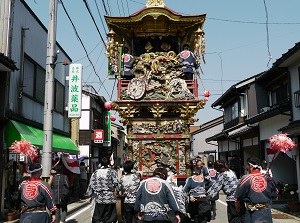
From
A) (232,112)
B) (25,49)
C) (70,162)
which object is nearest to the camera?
(25,49)

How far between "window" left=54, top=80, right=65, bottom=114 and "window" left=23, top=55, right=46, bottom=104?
6.66 feet

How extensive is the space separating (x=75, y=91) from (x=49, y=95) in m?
5.26

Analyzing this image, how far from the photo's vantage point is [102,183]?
818 centimetres

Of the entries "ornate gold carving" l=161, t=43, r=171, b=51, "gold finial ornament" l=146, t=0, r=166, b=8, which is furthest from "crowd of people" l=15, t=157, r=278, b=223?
"gold finial ornament" l=146, t=0, r=166, b=8

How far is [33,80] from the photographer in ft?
46.7

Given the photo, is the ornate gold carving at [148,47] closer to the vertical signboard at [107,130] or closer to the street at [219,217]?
the street at [219,217]

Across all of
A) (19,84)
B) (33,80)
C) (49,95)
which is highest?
(33,80)

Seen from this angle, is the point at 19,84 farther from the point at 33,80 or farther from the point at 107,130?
the point at 107,130

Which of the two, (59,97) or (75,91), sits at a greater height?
(59,97)

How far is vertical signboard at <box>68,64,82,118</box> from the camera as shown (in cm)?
1395

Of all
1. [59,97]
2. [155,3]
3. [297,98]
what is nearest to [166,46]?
[155,3]

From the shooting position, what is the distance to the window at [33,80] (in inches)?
526

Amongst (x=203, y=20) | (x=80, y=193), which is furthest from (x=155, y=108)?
(x=80, y=193)

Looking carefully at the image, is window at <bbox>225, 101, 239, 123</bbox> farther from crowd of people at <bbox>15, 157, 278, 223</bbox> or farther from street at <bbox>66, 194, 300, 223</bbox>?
crowd of people at <bbox>15, 157, 278, 223</bbox>
